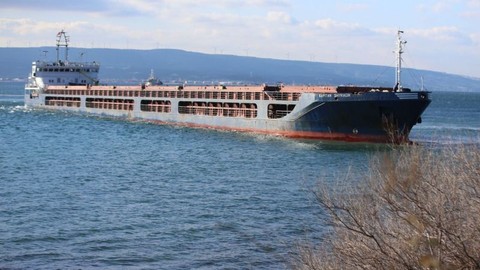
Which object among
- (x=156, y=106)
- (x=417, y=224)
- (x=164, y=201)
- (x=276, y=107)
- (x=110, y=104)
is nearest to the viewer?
(x=417, y=224)

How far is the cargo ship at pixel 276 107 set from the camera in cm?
4938

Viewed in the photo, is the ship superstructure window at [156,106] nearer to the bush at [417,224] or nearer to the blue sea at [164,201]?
the blue sea at [164,201]

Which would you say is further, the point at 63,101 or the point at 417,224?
the point at 63,101

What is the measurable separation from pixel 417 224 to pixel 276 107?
4598 centimetres

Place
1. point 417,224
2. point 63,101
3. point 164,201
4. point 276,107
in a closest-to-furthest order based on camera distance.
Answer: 1. point 417,224
2. point 164,201
3. point 276,107
4. point 63,101

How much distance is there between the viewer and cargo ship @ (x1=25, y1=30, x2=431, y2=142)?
49.4m

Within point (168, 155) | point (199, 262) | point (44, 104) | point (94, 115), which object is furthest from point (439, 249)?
A: point (44, 104)

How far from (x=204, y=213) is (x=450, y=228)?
1465 cm

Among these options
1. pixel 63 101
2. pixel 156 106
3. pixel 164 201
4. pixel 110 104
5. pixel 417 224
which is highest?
pixel 417 224

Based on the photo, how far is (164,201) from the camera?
2811 cm

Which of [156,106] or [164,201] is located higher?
[156,106]

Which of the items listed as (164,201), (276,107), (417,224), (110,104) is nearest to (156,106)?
(110,104)

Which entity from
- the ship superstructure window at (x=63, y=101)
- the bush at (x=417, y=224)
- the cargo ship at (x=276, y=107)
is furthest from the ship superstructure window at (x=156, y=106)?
the bush at (x=417, y=224)

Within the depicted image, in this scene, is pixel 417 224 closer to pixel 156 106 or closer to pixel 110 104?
pixel 156 106
